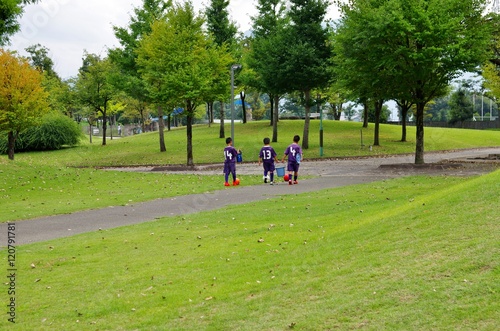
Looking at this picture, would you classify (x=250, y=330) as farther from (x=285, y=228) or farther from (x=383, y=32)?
(x=383, y=32)

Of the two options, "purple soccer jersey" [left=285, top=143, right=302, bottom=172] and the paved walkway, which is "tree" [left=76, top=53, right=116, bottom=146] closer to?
the paved walkway

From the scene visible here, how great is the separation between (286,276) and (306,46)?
3245 centimetres

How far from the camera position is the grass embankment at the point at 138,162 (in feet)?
55.7

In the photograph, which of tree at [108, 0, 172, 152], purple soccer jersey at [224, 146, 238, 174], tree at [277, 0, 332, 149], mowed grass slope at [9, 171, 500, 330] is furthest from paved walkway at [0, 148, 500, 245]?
tree at [108, 0, 172, 152]

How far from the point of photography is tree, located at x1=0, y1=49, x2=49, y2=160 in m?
35.9

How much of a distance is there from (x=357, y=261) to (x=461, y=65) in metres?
20.6

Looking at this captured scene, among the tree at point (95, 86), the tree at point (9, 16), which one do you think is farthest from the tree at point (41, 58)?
Answer: the tree at point (9, 16)

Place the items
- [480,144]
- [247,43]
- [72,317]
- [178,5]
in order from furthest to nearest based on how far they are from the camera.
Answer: [247,43] → [480,144] → [178,5] → [72,317]

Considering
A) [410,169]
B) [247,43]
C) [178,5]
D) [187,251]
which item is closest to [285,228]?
[187,251]

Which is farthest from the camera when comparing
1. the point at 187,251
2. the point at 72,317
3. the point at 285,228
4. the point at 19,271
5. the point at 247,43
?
the point at 247,43

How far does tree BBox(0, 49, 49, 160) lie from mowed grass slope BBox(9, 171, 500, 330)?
28404 millimetres

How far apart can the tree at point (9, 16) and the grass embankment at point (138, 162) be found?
5.64m

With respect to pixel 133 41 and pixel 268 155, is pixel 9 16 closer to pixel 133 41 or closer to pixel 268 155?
pixel 268 155

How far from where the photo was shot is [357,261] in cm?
650
